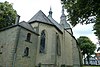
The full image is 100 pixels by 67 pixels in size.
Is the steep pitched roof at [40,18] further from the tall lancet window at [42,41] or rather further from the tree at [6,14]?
the tree at [6,14]

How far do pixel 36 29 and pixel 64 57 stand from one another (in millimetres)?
9467

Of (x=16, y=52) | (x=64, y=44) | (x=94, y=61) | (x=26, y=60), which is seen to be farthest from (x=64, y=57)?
(x=94, y=61)

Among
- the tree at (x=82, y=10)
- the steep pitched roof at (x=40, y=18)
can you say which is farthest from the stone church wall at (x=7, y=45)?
the tree at (x=82, y=10)

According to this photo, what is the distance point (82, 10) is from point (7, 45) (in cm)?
1141

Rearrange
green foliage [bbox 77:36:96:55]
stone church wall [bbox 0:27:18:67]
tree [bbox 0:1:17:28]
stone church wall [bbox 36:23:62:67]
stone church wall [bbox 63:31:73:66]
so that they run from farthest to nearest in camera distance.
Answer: green foliage [bbox 77:36:96:55] < stone church wall [bbox 63:31:73:66] < tree [bbox 0:1:17:28] < stone church wall [bbox 36:23:62:67] < stone church wall [bbox 0:27:18:67]

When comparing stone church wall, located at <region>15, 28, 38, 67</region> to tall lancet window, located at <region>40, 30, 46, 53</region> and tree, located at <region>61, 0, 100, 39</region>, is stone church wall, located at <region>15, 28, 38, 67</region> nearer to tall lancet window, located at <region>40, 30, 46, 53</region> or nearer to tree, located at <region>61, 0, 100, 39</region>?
tall lancet window, located at <region>40, 30, 46, 53</region>

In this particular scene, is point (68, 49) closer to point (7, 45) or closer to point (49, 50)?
point (49, 50)

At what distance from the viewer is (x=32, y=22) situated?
20.8 meters

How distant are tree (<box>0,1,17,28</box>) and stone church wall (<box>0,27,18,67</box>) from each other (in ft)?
24.0

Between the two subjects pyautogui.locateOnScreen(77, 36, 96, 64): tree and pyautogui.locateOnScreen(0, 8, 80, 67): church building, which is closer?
pyautogui.locateOnScreen(0, 8, 80, 67): church building

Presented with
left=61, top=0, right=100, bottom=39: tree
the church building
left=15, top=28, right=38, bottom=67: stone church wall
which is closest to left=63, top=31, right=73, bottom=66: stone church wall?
the church building

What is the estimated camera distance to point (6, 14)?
2388cm

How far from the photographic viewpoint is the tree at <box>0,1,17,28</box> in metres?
23.3

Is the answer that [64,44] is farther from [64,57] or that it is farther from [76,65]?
[76,65]
